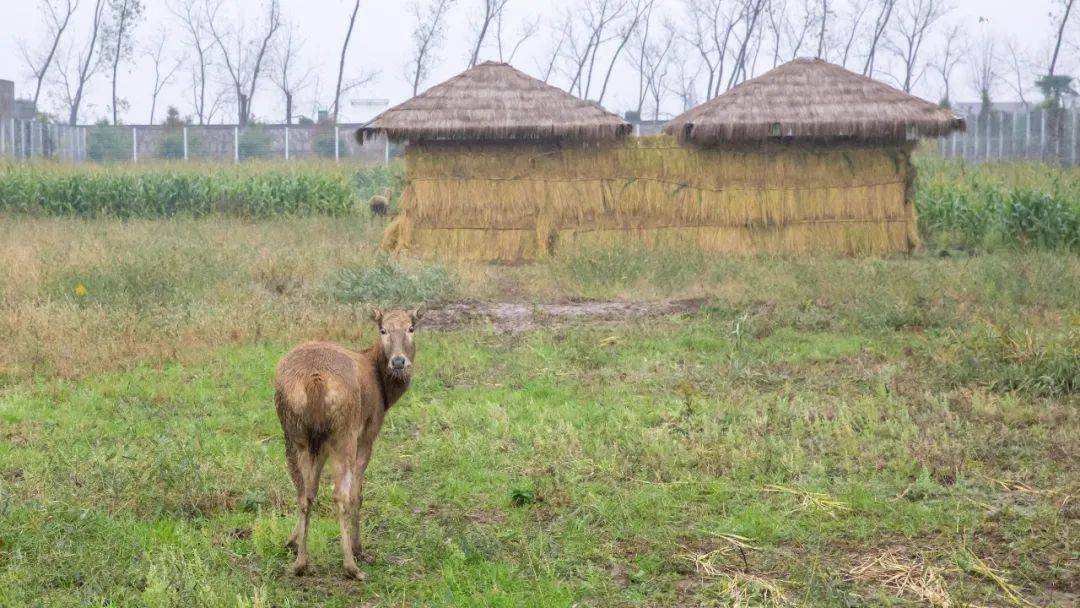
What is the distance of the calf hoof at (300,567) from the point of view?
223 inches

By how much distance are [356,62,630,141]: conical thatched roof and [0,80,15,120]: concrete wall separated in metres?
38.8

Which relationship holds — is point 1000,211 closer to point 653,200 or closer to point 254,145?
point 653,200

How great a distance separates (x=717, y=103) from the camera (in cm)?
1886

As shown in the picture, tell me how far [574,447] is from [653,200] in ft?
37.0

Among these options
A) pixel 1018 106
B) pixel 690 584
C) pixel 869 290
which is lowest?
pixel 690 584

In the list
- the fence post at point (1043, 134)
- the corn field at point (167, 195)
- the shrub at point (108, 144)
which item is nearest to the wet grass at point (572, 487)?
the corn field at point (167, 195)

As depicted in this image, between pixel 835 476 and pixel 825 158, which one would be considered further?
pixel 825 158

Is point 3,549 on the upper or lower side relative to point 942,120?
lower

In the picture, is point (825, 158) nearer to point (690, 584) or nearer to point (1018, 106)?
point (690, 584)

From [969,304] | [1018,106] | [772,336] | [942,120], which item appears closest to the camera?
[772,336]

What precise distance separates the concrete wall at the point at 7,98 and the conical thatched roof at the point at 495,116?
1528 inches

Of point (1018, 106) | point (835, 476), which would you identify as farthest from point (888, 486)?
point (1018, 106)

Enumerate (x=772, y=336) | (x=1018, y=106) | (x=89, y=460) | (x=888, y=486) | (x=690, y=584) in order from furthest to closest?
(x=1018, y=106), (x=772, y=336), (x=89, y=460), (x=888, y=486), (x=690, y=584)

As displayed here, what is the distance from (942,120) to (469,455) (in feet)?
41.3
